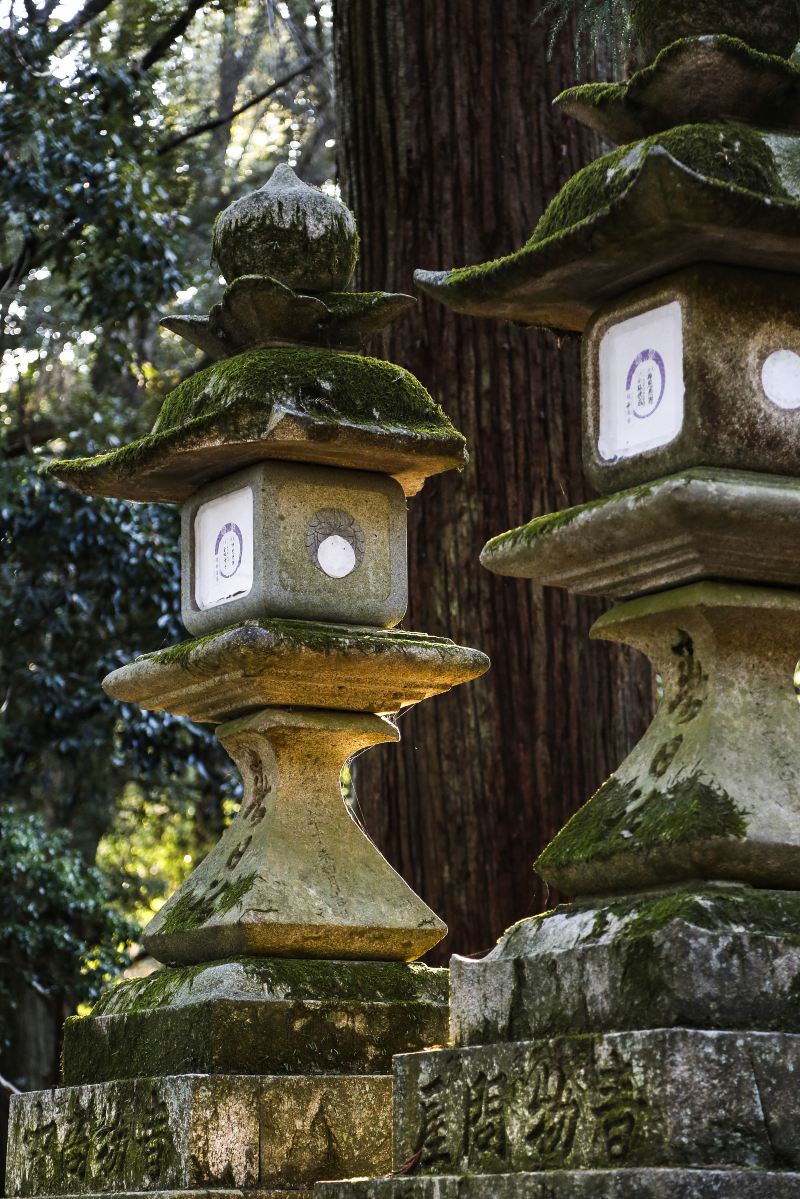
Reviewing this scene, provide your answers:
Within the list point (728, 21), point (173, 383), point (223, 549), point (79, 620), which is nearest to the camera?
point (728, 21)

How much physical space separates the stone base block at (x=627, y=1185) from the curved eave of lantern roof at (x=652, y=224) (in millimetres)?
1716

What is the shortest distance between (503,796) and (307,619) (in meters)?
2.23

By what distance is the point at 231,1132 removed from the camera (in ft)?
13.8

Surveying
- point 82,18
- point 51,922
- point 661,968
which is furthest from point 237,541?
point 82,18

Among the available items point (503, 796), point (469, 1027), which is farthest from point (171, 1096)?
point (503, 796)

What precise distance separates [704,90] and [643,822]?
58.5 inches

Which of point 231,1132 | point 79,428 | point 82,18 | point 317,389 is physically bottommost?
point 231,1132

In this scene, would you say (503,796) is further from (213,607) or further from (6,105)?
(6,105)

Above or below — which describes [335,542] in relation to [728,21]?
below

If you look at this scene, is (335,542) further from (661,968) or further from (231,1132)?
(661,968)

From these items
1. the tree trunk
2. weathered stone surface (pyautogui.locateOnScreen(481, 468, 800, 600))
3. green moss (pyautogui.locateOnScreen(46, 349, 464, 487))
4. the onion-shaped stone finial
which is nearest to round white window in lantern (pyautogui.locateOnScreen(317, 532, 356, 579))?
green moss (pyautogui.locateOnScreen(46, 349, 464, 487))

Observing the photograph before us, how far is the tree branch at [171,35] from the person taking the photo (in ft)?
42.6

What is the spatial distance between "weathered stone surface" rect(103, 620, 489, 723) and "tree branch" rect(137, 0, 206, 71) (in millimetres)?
9084

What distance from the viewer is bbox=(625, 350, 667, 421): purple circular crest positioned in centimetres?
380
